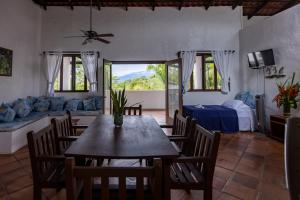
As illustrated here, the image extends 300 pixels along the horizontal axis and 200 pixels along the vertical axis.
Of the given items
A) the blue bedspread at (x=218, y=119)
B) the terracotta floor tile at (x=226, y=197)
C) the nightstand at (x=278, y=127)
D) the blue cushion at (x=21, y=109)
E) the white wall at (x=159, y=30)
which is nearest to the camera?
the terracotta floor tile at (x=226, y=197)

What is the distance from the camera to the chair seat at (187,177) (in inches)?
63.2

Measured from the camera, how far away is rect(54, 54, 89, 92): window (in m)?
6.38

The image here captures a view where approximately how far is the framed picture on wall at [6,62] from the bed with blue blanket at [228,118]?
4.55 metres

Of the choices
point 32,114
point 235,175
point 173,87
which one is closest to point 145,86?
point 173,87

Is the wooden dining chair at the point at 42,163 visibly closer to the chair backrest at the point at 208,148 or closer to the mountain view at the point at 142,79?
the chair backrest at the point at 208,148

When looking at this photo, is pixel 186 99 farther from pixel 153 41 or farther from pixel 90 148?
pixel 90 148

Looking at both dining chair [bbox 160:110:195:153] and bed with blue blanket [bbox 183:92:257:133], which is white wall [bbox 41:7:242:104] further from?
dining chair [bbox 160:110:195:153]

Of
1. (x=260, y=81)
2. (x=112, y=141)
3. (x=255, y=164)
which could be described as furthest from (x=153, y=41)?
(x=112, y=141)

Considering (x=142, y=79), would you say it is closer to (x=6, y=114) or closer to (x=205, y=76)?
(x=205, y=76)

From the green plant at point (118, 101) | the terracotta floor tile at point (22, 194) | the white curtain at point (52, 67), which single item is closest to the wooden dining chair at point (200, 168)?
the green plant at point (118, 101)

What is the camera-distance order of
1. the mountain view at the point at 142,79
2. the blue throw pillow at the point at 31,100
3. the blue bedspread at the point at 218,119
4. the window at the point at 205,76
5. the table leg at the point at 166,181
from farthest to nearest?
1. the mountain view at the point at 142,79
2. the window at the point at 205,76
3. the blue throw pillow at the point at 31,100
4. the blue bedspread at the point at 218,119
5. the table leg at the point at 166,181

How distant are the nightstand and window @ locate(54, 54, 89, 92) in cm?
532

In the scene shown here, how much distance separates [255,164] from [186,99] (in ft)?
11.8

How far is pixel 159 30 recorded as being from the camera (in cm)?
645
